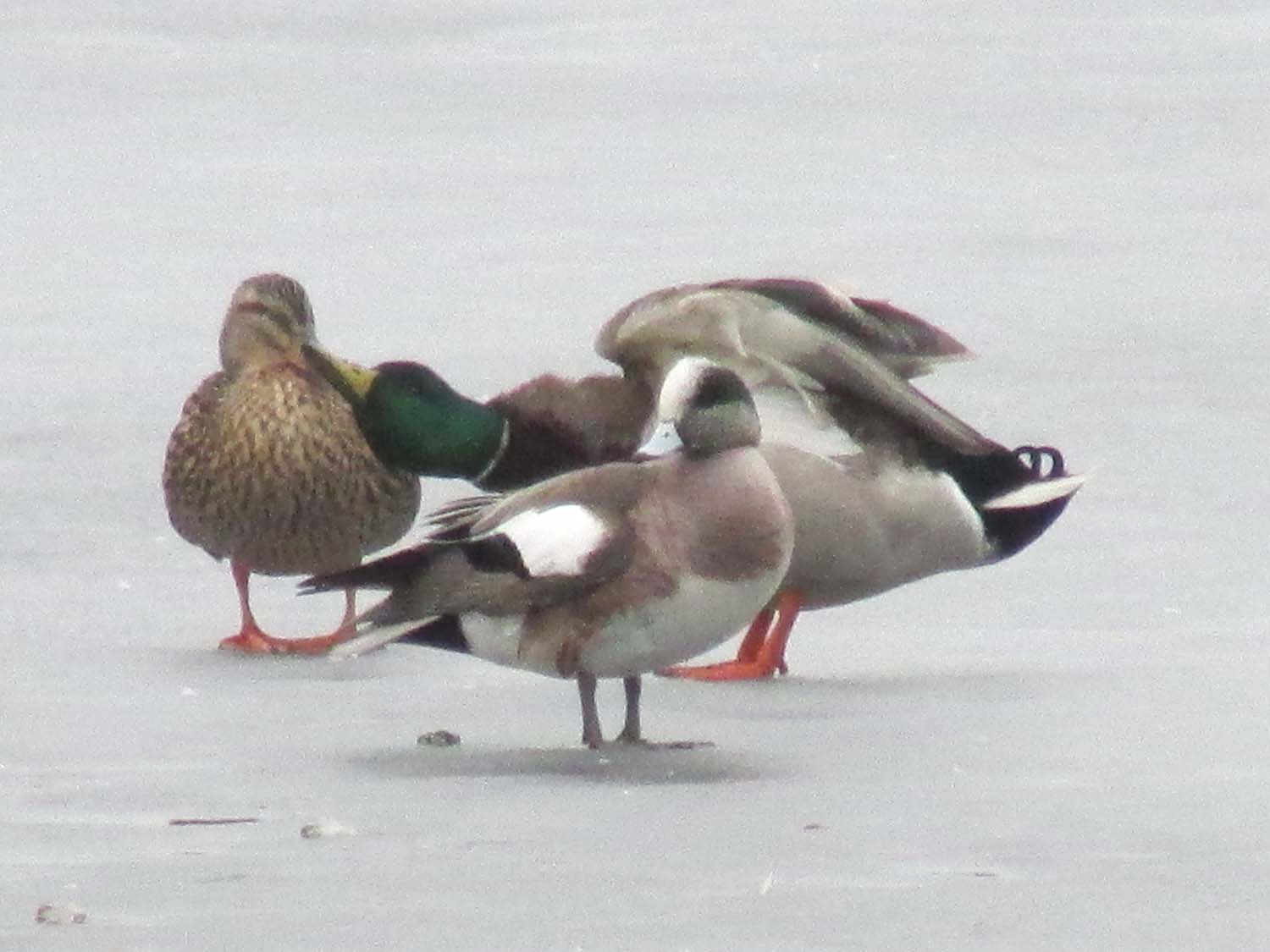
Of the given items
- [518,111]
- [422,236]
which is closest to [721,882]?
[422,236]

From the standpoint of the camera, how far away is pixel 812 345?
6.50m

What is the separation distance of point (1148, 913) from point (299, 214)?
278 inches

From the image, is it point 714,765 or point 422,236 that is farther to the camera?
point 422,236

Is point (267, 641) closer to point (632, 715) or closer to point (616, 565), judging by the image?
point (632, 715)

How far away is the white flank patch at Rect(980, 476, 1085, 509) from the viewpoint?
267 inches

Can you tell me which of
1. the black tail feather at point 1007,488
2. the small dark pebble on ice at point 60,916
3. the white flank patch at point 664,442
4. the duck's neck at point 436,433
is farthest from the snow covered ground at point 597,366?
the white flank patch at point 664,442

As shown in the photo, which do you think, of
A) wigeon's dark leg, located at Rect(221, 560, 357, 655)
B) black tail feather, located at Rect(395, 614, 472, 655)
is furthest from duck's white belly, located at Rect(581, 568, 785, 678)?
wigeon's dark leg, located at Rect(221, 560, 357, 655)

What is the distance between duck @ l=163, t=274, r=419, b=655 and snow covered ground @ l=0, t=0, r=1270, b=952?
0.21 metres

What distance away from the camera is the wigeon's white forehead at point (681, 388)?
5.40 meters

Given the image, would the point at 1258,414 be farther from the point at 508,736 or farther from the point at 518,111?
the point at 518,111

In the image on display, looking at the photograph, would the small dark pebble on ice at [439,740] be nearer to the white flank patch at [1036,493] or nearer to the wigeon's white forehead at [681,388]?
the wigeon's white forehead at [681,388]

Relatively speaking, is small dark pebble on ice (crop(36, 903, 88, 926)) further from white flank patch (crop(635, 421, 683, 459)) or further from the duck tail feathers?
white flank patch (crop(635, 421, 683, 459))

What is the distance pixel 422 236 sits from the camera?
1066 cm

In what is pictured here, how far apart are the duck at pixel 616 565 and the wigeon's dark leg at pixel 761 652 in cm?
73
